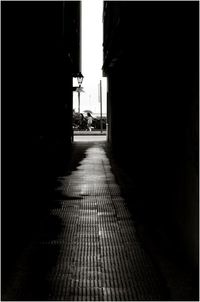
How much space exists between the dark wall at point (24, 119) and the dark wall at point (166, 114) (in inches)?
73.2

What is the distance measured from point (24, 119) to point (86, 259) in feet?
14.0

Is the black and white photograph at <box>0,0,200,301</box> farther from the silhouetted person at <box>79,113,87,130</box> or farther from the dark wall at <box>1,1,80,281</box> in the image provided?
the silhouetted person at <box>79,113,87,130</box>

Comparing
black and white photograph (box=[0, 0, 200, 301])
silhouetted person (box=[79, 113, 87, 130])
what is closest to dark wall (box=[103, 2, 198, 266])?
black and white photograph (box=[0, 0, 200, 301])

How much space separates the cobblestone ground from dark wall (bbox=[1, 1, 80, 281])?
11.4 inches

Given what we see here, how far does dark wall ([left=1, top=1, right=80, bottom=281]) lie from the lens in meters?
8.29

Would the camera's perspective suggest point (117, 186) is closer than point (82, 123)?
Yes

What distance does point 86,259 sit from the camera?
22.4 ft

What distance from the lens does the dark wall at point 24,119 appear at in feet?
27.2

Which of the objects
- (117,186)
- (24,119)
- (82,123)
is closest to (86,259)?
(24,119)

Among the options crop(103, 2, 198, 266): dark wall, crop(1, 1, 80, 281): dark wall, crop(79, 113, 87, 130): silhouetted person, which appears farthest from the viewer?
crop(79, 113, 87, 130): silhouetted person

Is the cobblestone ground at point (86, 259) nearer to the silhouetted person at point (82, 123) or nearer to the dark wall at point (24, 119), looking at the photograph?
the dark wall at point (24, 119)

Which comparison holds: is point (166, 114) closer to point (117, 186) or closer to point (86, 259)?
point (86, 259)

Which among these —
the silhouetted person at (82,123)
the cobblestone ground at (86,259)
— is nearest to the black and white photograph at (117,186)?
the cobblestone ground at (86,259)

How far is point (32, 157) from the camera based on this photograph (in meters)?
11.6
